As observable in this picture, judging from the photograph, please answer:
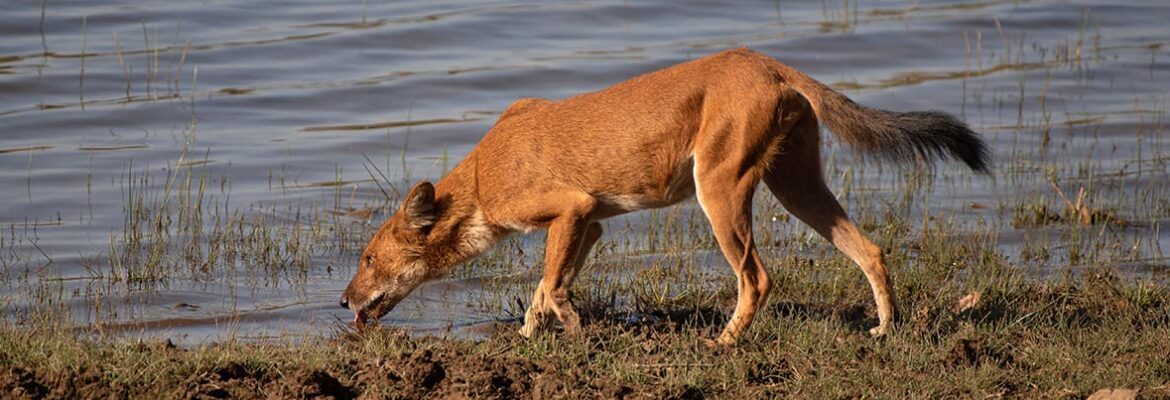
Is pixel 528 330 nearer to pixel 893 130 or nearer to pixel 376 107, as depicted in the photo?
A: pixel 893 130

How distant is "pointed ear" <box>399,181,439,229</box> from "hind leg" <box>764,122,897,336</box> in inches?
62.3

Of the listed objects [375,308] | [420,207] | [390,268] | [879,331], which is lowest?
[879,331]

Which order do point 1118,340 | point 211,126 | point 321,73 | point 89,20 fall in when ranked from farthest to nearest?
point 89,20, point 321,73, point 211,126, point 1118,340

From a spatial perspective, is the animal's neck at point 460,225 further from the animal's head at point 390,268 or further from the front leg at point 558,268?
the front leg at point 558,268

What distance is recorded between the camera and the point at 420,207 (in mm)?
7367

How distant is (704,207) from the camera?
6.95 m

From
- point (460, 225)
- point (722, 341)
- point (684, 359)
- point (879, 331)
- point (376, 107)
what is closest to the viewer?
point (684, 359)

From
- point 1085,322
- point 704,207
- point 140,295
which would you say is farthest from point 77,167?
point 1085,322

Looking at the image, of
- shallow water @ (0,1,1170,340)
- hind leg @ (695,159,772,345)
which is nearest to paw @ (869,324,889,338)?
hind leg @ (695,159,772,345)

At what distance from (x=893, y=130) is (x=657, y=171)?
110 cm

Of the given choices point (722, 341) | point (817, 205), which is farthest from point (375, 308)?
point (817, 205)

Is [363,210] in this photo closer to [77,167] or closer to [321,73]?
[77,167]

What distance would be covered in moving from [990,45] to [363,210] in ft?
29.1

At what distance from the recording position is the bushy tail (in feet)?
22.9
